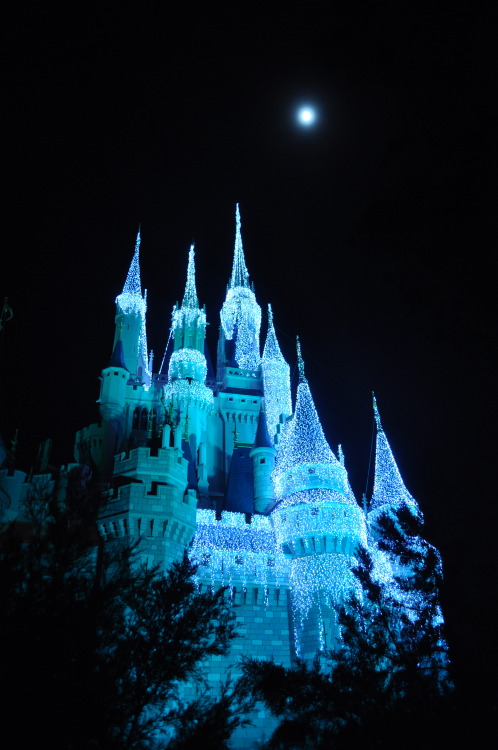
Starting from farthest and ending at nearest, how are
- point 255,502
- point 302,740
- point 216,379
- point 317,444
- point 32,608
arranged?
point 216,379 → point 255,502 → point 317,444 → point 302,740 → point 32,608

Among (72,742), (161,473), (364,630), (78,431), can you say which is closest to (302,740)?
(364,630)

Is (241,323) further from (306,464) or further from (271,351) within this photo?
(306,464)

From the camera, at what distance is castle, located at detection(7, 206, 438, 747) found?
20406mm

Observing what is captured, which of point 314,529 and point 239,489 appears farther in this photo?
point 239,489

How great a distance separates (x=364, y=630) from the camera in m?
15.3

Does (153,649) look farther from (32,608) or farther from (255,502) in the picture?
(255,502)

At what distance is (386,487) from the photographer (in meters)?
28.0

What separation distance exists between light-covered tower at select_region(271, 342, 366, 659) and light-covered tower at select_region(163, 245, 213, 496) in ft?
23.1

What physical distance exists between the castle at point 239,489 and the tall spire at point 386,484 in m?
0.06

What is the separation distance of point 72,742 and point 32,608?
6.81ft

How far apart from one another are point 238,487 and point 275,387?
10.5 meters

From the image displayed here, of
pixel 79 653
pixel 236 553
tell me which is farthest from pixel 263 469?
pixel 79 653

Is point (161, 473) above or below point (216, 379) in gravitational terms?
below

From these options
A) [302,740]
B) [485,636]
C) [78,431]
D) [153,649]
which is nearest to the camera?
[153,649]
